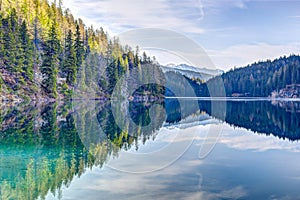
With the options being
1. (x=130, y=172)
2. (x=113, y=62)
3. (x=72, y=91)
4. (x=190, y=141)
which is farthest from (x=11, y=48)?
(x=130, y=172)

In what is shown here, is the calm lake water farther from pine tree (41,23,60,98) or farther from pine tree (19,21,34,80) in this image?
pine tree (41,23,60,98)

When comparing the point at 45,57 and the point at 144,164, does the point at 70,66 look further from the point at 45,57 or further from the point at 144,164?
the point at 144,164

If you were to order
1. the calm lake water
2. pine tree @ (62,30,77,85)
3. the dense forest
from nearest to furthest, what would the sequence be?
the calm lake water → the dense forest → pine tree @ (62,30,77,85)

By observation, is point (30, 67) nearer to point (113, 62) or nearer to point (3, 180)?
point (113, 62)

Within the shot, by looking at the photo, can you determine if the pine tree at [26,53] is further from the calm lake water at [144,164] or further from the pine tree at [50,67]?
the calm lake water at [144,164]

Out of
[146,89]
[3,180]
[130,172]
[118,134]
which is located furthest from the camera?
[146,89]

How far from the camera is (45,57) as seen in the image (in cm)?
7425

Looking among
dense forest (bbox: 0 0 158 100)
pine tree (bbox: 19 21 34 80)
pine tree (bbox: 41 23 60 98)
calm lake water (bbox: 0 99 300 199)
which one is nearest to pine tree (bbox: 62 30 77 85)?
dense forest (bbox: 0 0 158 100)

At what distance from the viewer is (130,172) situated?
15.0 m

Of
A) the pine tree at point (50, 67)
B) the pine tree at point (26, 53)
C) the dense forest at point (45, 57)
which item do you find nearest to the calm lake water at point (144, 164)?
the dense forest at point (45, 57)

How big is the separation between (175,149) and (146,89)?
89.0 m

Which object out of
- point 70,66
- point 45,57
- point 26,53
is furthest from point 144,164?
point 70,66

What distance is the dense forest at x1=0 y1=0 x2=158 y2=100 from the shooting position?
217 feet

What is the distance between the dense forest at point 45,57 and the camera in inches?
2608
